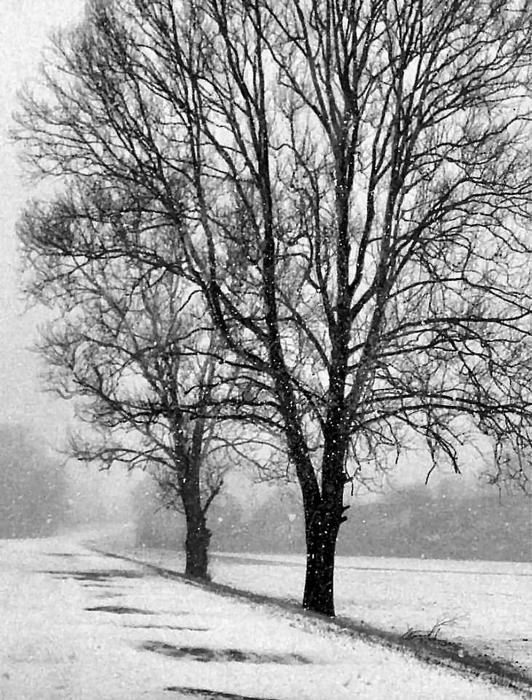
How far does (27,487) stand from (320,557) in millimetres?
76098

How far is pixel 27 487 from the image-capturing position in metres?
84.8

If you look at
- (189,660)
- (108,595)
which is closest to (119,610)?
(108,595)

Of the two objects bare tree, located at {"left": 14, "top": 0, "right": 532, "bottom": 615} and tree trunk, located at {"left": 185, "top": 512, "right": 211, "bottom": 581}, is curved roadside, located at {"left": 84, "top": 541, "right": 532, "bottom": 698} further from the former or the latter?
tree trunk, located at {"left": 185, "top": 512, "right": 211, "bottom": 581}

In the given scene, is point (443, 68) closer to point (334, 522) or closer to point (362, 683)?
point (334, 522)

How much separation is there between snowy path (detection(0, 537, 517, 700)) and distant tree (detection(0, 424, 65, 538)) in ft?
248

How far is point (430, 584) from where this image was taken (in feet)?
92.3

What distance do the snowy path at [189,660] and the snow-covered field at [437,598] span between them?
4.37 metres

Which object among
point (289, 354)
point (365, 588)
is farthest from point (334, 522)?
point (365, 588)

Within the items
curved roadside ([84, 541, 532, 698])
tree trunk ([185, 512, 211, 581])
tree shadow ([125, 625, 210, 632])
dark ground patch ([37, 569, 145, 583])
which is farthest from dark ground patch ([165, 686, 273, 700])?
tree trunk ([185, 512, 211, 581])

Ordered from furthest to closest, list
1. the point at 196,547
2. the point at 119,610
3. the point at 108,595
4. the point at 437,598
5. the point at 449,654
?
1. the point at 196,547
2. the point at 437,598
3. the point at 108,595
4. the point at 449,654
5. the point at 119,610

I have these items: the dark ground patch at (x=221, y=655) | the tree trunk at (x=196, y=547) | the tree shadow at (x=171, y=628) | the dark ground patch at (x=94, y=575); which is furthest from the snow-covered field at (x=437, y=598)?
the dark ground patch at (x=221, y=655)

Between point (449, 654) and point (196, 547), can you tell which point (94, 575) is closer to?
point (196, 547)

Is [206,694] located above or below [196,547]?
below

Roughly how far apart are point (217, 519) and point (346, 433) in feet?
161
